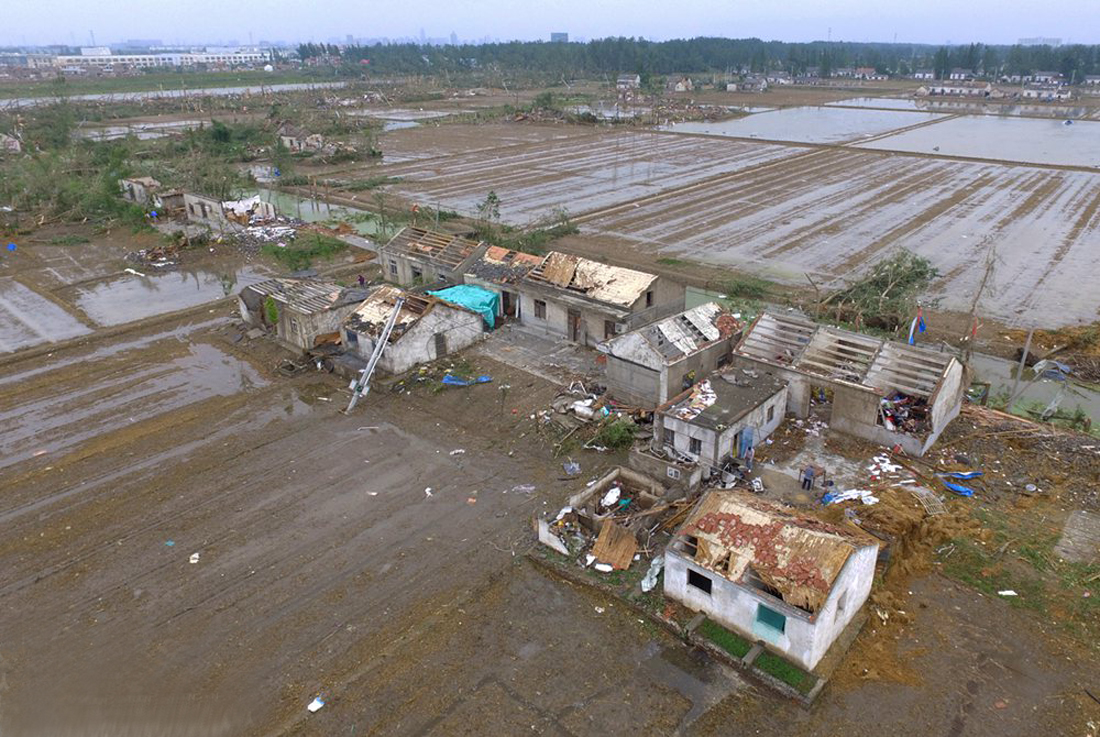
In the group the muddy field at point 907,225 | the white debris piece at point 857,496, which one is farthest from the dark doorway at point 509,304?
the white debris piece at point 857,496

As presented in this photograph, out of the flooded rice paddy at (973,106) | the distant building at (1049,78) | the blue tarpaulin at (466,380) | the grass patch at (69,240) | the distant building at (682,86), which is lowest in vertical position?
the blue tarpaulin at (466,380)

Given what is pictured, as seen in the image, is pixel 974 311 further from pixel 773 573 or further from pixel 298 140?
pixel 298 140

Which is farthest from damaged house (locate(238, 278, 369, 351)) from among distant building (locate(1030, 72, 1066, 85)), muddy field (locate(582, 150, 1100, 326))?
distant building (locate(1030, 72, 1066, 85))

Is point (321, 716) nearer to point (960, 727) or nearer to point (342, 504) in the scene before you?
point (342, 504)

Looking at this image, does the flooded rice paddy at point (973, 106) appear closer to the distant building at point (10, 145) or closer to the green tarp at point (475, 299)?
the green tarp at point (475, 299)

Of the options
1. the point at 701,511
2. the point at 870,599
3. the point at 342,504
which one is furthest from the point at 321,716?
the point at 870,599

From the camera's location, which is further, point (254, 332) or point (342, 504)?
point (254, 332)

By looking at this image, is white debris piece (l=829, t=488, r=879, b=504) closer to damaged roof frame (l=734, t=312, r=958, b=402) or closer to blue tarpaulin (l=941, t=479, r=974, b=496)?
blue tarpaulin (l=941, t=479, r=974, b=496)
